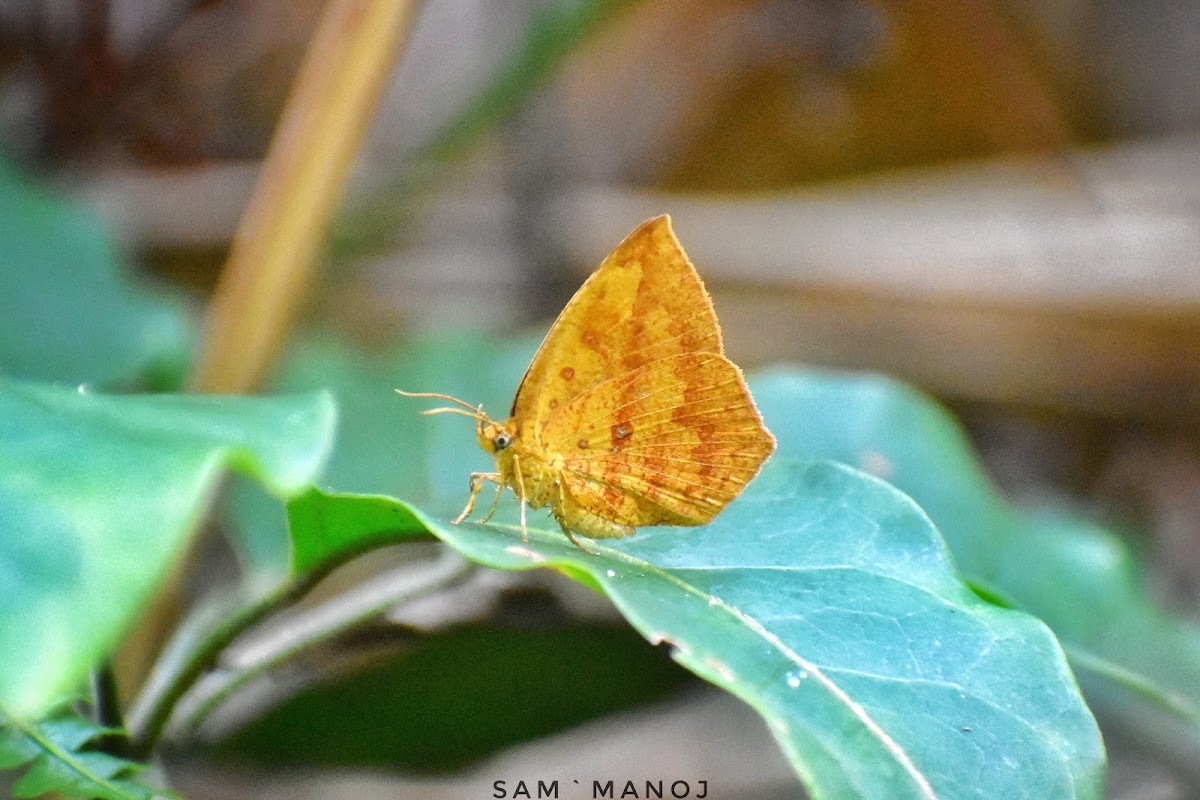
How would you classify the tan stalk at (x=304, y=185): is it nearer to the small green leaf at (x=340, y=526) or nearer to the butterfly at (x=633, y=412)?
the butterfly at (x=633, y=412)

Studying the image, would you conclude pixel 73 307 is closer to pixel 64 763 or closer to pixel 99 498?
pixel 64 763

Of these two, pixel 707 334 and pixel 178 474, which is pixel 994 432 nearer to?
pixel 707 334

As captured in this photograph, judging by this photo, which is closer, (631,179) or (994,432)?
(994,432)

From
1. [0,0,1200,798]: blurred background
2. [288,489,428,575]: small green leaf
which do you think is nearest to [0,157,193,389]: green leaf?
[0,0,1200,798]: blurred background

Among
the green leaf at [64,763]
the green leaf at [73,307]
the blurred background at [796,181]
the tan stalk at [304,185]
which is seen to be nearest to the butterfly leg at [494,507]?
the green leaf at [64,763]

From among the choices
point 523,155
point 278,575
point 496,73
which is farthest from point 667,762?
point 523,155

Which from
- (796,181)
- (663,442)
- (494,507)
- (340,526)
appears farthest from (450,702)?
(796,181)
